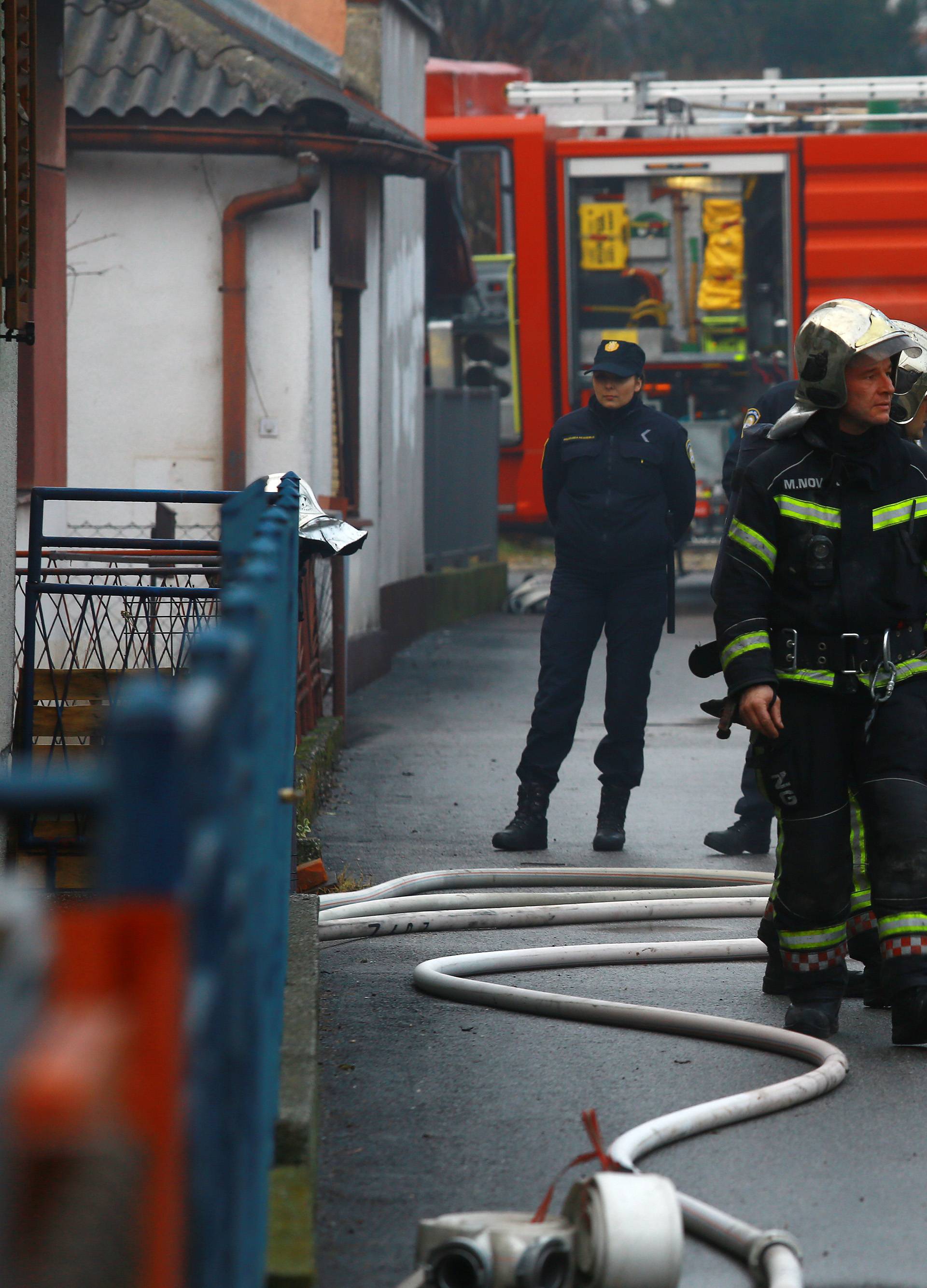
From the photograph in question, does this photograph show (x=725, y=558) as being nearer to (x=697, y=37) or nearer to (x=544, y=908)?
(x=544, y=908)

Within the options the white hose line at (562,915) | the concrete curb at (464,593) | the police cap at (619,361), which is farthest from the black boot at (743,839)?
the concrete curb at (464,593)

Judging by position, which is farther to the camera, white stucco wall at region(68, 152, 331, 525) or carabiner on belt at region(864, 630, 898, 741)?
white stucco wall at region(68, 152, 331, 525)

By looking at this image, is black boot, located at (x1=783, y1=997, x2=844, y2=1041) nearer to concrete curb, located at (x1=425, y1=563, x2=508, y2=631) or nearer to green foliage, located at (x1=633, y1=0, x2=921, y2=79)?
concrete curb, located at (x1=425, y1=563, x2=508, y2=631)

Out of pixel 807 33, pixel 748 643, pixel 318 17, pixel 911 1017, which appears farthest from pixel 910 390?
pixel 807 33

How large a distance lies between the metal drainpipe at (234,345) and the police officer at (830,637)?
6764mm

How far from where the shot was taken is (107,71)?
11430 millimetres

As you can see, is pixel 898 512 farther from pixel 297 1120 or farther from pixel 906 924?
pixel 297 1120

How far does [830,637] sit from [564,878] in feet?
6.45

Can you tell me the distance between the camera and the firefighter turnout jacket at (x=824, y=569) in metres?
4.95

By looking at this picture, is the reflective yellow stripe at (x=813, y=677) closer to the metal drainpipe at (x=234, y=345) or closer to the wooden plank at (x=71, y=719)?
the wooden plank at (x=71, y=719)

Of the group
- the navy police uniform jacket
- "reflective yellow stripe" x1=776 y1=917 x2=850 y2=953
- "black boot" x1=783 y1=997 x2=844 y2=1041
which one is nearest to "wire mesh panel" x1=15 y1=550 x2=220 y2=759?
the navy police uniform jacket

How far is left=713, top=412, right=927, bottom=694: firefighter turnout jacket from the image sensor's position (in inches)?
195

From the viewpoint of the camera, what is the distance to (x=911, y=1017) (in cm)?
478

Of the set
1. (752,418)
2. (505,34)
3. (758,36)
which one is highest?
(758,36)
